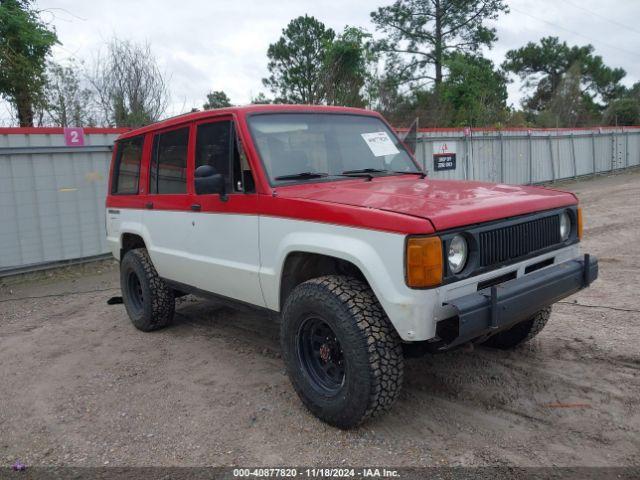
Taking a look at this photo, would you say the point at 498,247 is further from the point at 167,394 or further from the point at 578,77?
the point at 578,77

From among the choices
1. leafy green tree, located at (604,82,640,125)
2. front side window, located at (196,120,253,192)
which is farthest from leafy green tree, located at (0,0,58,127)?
leafy green tree, located at (604,82,640,125)

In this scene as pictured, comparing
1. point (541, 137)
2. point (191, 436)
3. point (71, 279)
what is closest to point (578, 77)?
point (541, 137)

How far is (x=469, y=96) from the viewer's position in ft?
93.7

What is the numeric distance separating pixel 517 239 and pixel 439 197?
53 centimetres

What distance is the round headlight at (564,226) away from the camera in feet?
12.1

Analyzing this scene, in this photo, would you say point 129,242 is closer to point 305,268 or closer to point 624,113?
point 305,268

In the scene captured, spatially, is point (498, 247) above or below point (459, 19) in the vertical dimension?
below

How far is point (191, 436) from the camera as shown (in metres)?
3.36

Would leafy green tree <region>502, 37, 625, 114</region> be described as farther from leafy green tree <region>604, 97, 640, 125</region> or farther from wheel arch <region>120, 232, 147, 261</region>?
wheel arch <region>120, 232, 147, 261</region>

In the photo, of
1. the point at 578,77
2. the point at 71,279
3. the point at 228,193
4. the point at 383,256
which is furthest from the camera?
the point at 578,77

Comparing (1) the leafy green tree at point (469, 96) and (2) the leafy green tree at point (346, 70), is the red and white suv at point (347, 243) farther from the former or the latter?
(1) the leafy green tree at point (469, 96)

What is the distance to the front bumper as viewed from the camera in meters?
2.85

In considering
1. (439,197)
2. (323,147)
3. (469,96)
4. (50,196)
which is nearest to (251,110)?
(323,147)

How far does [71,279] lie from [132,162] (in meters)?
3.66
